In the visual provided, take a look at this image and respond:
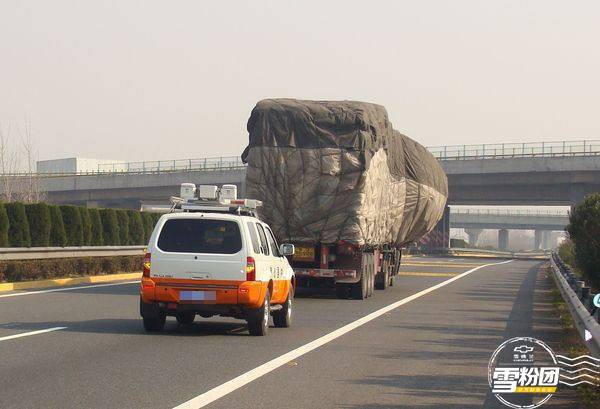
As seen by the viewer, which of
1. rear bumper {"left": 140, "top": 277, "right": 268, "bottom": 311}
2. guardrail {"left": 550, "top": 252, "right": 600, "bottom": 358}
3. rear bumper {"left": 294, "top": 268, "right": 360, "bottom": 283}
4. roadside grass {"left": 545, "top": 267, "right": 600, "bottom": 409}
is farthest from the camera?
rear bumper {"left": 294, "top": 268, "right": 360, "bottom": 283}

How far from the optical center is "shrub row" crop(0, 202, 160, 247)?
28.0 metres

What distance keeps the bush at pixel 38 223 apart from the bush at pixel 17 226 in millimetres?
522

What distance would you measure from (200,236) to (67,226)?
1669 centimetres

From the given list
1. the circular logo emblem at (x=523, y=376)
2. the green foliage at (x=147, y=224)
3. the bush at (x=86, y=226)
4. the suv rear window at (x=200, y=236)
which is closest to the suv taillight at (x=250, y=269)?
the suv rear window at (x=200, y=236)

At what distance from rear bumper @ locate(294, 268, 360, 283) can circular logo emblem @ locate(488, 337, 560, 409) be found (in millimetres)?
10568

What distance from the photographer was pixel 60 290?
80.3 feet

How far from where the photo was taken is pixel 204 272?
15094 millimetres

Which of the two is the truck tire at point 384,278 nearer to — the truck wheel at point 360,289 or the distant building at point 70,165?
the truck wheel at point 360,289

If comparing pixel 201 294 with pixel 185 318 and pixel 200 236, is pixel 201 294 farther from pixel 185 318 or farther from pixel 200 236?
pixel 185 318

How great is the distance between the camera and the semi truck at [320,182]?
23844mm

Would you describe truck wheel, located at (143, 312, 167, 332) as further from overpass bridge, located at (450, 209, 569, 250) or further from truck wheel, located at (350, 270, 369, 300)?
overpass bridge, located at (450, 209, 569, 250)

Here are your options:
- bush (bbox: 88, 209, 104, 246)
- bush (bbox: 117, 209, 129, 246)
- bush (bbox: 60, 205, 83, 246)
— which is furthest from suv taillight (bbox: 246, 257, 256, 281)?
bush (bbox: 117, 209, 129, 246)

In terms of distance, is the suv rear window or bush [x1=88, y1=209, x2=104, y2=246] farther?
bush [x1=88, y1=209, x2=104, y2=246]

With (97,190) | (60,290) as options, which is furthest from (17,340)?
(97,190)
